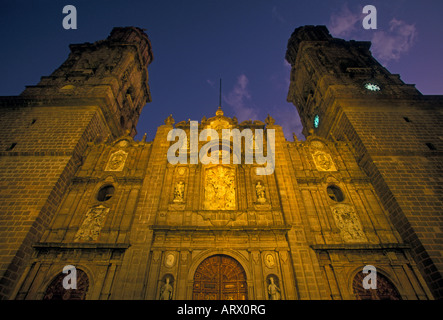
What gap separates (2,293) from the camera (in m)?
9.34

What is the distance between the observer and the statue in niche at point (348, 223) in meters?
12.1

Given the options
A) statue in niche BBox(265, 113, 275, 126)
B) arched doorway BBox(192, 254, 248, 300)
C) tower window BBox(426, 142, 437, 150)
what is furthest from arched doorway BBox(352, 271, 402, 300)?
statue in niche BBox(265, 113, 275, 126)

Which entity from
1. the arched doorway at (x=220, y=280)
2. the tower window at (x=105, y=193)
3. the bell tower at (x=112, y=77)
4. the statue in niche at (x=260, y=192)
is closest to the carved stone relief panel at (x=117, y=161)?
the tower window at (x=105, y=193)

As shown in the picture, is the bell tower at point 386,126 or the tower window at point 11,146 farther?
the tower window at point 11,146

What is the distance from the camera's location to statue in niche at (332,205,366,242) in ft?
39.8

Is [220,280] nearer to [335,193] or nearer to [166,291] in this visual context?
[166,291]

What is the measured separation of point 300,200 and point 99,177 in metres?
11.6

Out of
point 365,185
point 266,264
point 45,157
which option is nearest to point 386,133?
Answer: point 365,185

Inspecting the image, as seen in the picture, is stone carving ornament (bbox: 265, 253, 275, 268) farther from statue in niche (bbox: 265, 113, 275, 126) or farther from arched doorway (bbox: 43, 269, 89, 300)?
statue in niche (bbox: 265, 113, 275, 126)

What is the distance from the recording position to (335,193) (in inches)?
566

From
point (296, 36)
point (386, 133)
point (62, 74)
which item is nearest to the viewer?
point (386, 133)

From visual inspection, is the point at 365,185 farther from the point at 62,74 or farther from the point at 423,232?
the point at 62,74

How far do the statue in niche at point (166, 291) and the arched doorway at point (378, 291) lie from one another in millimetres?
7697

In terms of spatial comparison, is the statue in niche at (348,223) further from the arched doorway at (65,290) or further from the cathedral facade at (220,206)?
the arched doorway at (65,290)
